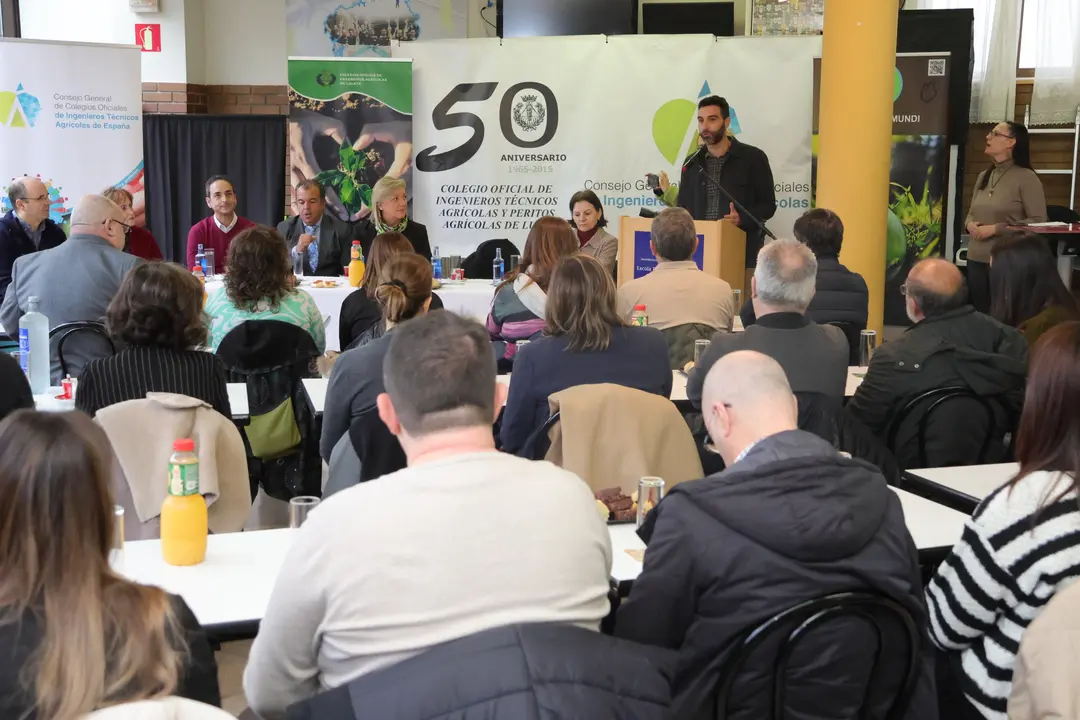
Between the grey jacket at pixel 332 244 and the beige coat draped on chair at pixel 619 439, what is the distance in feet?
14.0

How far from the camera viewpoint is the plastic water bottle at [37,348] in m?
3.71

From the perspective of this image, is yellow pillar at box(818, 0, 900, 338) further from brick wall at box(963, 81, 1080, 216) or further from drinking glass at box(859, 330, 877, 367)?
brick wall at box(963, 81, 1080, 216)

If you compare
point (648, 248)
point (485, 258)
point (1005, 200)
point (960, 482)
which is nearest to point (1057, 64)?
point (1005, 200)

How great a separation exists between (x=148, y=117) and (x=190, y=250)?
7.62 ft

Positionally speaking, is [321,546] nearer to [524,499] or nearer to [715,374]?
[524,499]

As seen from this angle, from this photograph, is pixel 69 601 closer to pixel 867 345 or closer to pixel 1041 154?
pixel 867 345

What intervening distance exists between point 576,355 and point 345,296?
118 inches

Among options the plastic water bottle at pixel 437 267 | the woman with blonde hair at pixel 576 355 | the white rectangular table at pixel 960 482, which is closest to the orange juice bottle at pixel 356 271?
the plastic water bottle at pixel 437 267

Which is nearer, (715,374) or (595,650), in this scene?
(595,650)

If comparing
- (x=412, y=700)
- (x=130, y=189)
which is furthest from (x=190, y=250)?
(x=412, y=700)

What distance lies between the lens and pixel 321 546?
1.48m

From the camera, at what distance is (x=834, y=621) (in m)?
1.74

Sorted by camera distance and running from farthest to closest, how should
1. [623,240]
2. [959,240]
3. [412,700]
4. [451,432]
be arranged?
1. [959,240]
2. [623,240]
3. [451,432]
4. [412,700]

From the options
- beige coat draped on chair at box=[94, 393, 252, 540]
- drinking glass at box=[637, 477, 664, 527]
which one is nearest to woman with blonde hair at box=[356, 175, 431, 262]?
beige coat draped on chair at box=[94, 393, 252, 540]
